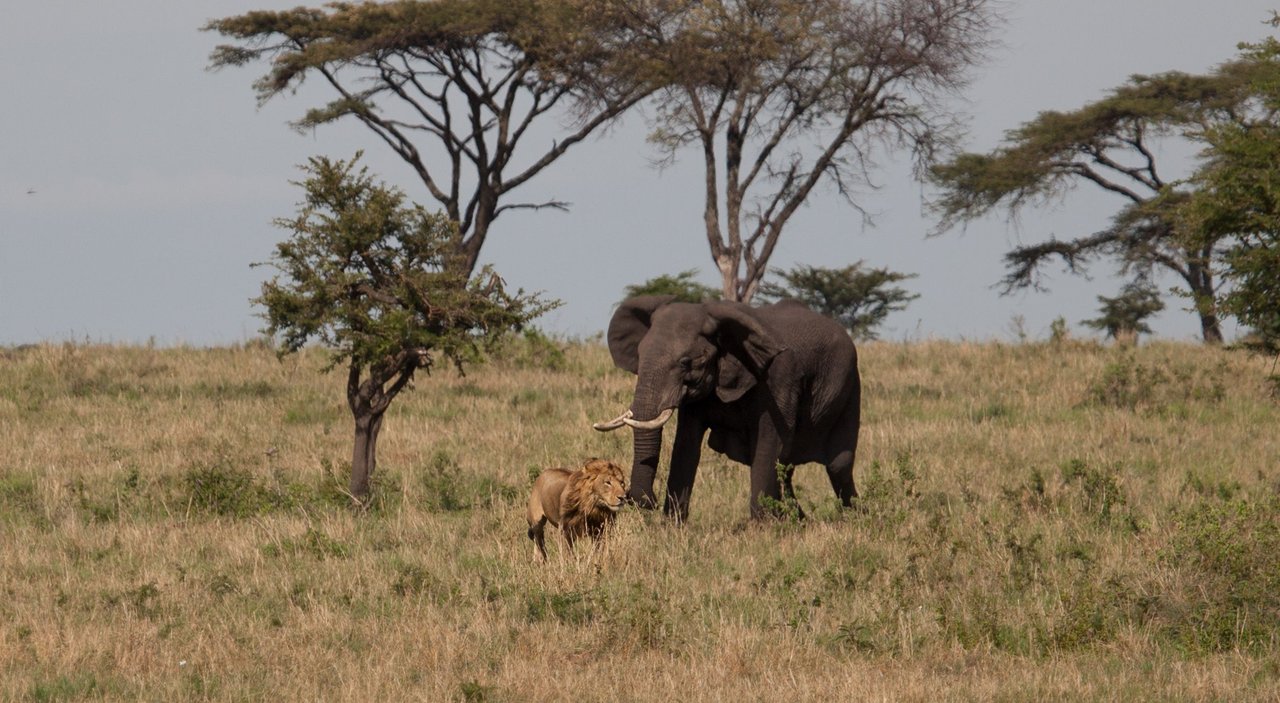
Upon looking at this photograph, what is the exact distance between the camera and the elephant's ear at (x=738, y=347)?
12310mm

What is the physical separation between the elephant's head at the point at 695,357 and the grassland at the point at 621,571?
3.08 feet

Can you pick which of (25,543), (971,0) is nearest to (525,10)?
(971,0)

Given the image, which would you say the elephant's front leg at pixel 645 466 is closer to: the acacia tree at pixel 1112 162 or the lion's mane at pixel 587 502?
the lion's mane at pixel 587 502

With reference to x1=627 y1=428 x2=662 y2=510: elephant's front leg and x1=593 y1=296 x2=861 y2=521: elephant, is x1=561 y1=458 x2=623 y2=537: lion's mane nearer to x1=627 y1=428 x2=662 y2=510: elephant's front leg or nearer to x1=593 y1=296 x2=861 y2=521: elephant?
x1=593 y1=296 x2=861 y2=521: elephant

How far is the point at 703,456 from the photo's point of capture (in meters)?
16.9

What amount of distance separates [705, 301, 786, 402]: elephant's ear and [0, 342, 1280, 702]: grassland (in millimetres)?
1141

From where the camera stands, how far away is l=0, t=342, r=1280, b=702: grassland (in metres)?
8.58

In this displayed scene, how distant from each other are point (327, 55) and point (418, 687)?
109ft

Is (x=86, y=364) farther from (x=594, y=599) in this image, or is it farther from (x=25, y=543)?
(x=594, y=599)

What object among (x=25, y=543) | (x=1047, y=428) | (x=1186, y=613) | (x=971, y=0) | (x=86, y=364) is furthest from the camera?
(x=971, y=0)

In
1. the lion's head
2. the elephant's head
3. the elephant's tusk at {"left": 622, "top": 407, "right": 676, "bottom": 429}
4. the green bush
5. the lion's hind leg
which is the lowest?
the green bush

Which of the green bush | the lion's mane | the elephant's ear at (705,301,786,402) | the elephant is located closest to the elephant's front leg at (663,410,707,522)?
the elephant

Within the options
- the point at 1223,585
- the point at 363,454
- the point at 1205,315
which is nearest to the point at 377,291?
the point at 363,454

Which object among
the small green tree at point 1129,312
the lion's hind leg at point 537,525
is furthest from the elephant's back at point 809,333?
the small green tree at point 1129,312
